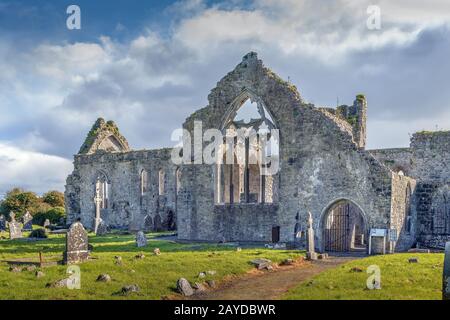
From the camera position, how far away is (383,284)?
521 inches

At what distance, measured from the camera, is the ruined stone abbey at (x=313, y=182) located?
24422 mm

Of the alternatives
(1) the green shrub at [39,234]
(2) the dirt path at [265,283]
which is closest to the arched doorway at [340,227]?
(2) the dirt path at [265,283]

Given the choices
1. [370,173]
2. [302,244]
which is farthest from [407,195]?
[302,244]

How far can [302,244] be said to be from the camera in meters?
23.8

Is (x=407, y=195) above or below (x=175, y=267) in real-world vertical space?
above

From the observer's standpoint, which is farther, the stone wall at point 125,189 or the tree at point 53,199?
the tree at point 53,199

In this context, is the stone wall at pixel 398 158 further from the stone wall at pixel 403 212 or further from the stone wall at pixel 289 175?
the stone wall at pixel 289 175

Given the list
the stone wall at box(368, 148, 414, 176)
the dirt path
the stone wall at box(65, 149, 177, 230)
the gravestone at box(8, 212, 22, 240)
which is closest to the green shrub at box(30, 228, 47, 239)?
the gravestone at box(8, 212, 22, 240)

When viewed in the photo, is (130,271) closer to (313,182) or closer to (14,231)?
(313,182)

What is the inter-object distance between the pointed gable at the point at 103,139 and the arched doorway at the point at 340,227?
2665 cm

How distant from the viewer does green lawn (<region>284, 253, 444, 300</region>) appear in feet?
39.1

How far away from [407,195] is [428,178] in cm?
806
